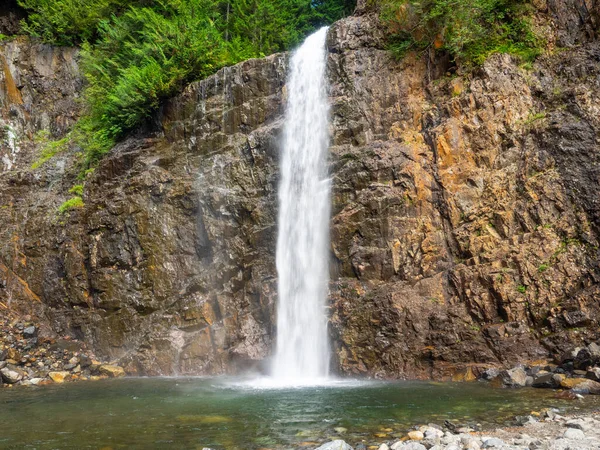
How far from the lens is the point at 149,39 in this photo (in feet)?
67.0

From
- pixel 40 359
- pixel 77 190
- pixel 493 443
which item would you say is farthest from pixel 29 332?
pixel 493 443

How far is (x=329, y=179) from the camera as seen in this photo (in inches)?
607

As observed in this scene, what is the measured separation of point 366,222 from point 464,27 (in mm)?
6930

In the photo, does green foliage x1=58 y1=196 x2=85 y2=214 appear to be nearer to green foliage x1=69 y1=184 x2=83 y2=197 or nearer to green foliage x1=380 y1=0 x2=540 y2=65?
green foliage x1=69 y1=184 x2=83 y2=197

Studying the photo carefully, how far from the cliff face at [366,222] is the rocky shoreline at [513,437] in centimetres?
473

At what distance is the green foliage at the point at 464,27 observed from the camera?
15.4 metres

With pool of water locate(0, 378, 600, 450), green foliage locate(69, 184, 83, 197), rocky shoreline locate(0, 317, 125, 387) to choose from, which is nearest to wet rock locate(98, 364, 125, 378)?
rocky shoreline locate(0, 317, 125, 387)

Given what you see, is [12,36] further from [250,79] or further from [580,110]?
[580,110]

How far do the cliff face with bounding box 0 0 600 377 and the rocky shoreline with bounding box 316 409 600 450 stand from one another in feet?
15.5

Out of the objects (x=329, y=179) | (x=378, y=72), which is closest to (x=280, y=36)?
(x=378, y=72)

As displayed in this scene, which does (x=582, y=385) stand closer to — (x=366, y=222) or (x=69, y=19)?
(x=366, y=222)

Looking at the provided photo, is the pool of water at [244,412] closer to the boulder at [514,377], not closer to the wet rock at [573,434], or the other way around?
the boulder at [514,377]

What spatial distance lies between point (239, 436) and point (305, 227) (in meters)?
8.55

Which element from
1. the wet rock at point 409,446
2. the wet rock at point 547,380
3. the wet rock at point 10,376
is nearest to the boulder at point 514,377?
the wet rock at point 547,380
